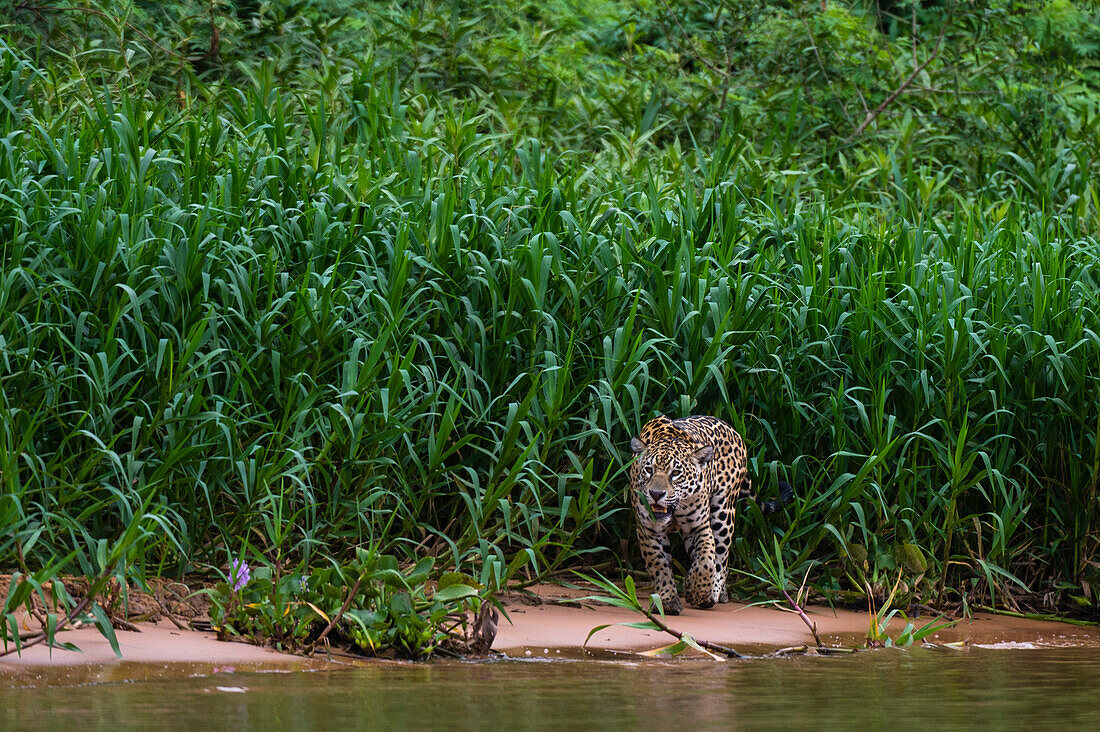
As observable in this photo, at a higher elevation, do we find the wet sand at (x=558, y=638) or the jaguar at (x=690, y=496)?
the jaguar at (x=690, y=496)

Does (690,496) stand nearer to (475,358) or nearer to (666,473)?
(666,473)

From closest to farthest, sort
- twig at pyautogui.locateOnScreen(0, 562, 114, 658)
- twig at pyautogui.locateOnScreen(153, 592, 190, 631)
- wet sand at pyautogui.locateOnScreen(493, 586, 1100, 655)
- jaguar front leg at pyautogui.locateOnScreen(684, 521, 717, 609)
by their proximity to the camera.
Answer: twig at pyautogui.locateOnScreen(0, 562, 114, 658) → twig at pyautogui.locateOnScreen(153, 592, 190, 631) → wet sand at pyautogui.locateOnScreen(493, 586, 1100, 655) → jaguar front leg at pyautogui.locateOnScreen(684, 521, 717, 609)

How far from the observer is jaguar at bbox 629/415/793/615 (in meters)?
5.03

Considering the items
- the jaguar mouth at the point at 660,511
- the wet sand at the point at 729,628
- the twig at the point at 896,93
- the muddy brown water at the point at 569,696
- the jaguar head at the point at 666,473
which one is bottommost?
the wet sand at the point at 729,628

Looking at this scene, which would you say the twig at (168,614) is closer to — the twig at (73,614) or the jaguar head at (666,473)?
the twig at (73,614)

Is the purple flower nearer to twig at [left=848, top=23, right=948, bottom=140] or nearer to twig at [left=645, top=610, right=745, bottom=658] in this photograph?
twig at [left=645, top=610, right=745, bottom=658]

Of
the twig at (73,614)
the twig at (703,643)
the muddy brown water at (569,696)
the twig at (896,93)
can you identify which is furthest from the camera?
the twig at (896,93)

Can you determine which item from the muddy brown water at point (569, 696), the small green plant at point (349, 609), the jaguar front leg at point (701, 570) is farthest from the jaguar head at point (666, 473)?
the small green plant at point (349, 609)

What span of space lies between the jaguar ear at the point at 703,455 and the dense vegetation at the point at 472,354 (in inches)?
13.0

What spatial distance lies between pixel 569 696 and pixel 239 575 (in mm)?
1349

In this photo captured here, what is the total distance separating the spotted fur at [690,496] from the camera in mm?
5023

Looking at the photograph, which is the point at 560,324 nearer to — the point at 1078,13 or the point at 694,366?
the point at 694,366

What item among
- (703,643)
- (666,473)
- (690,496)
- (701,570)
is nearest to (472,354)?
(666,473)

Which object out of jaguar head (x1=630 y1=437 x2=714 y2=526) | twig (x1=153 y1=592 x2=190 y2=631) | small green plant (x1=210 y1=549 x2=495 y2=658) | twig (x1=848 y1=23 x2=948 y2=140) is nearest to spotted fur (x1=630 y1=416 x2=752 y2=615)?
jaguar head (x1=630 y1=437 x2=714 y2=526)
